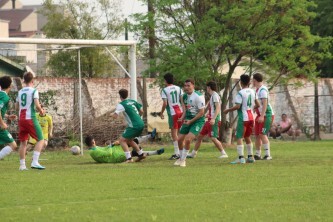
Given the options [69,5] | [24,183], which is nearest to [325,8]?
[69,5]

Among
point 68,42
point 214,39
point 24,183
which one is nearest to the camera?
point 24,183

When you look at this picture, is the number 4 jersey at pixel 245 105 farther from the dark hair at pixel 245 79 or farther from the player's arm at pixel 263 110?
the player's arm at pixel 263 110

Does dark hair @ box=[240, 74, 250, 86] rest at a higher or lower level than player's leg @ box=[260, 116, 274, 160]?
higher

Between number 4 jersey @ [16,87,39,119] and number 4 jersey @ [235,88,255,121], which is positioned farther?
number 4 jersey @ [235,88,255,121]

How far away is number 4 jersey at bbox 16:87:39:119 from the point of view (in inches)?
858

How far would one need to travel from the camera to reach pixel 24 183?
17.8 metres

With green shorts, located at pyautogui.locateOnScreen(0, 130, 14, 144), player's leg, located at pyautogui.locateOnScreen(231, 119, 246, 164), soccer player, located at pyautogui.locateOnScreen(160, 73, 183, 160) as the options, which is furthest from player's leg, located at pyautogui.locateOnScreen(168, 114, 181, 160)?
green shorts, located at pyautogui.locateOnScreen(0, 130, 14, 144)

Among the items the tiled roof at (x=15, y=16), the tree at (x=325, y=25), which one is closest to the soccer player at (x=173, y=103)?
the tree at (x=325, y=25)

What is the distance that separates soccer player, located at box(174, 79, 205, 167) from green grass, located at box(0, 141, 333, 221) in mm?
427

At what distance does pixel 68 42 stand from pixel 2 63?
1475 centimetres

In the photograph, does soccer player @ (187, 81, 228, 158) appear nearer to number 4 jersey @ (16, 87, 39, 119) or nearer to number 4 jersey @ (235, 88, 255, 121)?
number 4 jersey @ (235, 88, 255, 121)

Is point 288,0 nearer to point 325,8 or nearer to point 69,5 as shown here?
point 69,5

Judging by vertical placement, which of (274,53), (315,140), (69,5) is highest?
(69,5)

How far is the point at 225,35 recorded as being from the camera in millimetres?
32250
